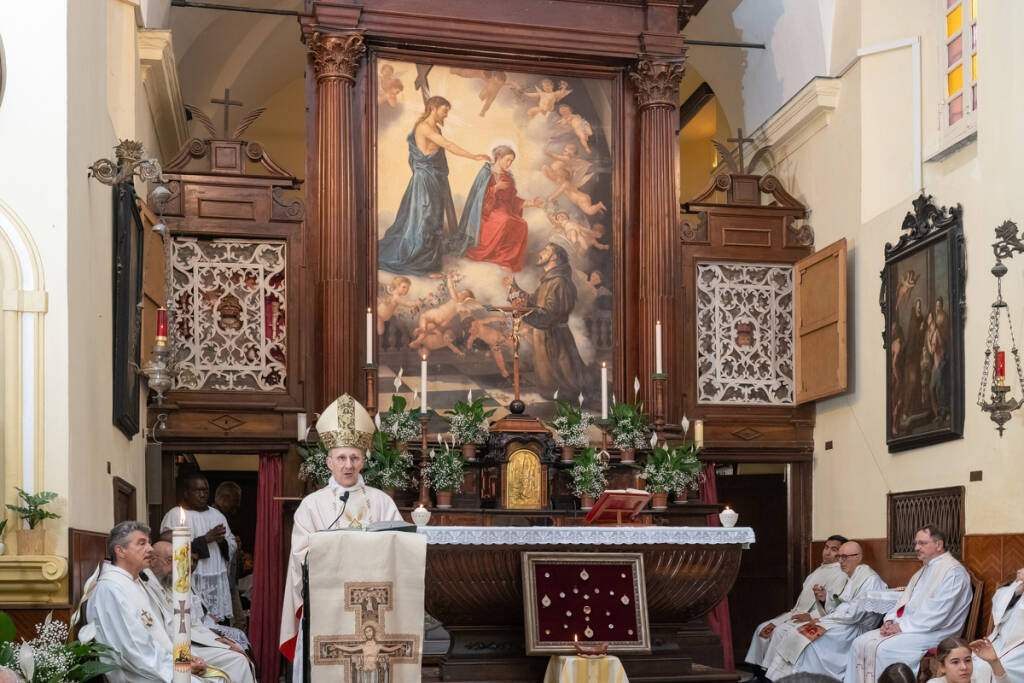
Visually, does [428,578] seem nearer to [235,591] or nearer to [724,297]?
[235,591]

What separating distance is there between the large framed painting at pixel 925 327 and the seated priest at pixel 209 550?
17.9 ft

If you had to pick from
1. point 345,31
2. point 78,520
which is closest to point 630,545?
point 78,520

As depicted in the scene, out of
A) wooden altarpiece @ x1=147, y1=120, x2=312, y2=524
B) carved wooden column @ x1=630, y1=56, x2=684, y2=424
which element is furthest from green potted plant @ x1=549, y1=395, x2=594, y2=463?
wooden altarpiece @ x1=147, y1=120, x2=312, y2=524

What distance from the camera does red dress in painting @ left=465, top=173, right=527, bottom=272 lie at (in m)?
12.1

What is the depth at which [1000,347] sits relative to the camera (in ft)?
30.6

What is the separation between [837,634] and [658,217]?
393cm

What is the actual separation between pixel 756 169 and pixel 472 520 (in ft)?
17.9

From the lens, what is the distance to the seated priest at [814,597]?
11.4m

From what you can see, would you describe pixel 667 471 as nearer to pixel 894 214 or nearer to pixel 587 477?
pixel 587 477

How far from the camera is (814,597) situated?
1154 centimetres

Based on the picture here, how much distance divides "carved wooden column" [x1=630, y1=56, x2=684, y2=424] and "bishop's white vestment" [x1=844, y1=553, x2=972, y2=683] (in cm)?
301

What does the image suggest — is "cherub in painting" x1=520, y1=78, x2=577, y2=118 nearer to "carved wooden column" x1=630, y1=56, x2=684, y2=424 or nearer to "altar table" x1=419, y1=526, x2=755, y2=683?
"carved wooden column" x1=630, y1=56, x2=684, y2=424

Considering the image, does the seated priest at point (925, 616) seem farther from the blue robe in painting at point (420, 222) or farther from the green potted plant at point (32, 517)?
the green potted plant at point (32, 517)

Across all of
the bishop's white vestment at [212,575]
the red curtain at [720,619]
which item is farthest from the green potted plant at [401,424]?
the red curtain at [720,619]
